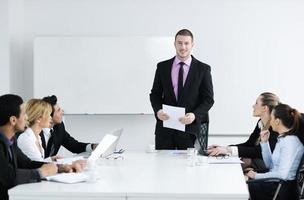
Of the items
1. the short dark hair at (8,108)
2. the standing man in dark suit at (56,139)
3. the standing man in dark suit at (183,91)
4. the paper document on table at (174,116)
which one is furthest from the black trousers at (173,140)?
the short dark hair at (8,108)

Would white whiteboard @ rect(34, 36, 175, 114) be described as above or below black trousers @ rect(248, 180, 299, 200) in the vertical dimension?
above

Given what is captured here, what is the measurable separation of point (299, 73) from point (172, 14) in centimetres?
183

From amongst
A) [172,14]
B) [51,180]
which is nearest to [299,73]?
[172,14]

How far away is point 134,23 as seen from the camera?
7074 millimetres

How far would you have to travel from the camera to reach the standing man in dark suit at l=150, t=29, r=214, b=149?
462cm

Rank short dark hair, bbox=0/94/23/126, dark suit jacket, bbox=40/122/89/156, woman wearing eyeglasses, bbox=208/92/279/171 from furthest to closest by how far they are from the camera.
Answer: dark suit jacket, bbox=40/122/89/156
woman wearing eyeglasses, bbox=208/92/279/171
short dark hair, bbox=0/94/23/126

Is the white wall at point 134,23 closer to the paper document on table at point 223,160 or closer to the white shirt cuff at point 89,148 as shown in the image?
the white shirt cuff at point 89,148

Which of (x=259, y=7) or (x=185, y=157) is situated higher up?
(x=259, y=7)

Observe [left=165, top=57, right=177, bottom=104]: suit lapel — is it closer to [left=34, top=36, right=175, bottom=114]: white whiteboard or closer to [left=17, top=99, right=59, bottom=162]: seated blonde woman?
[left=17, top=99, right=59, bottom=162]: seated blonde woman

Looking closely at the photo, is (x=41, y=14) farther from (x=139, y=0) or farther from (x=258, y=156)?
(x=258, y=156)

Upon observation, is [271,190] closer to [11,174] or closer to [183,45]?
[183,45]

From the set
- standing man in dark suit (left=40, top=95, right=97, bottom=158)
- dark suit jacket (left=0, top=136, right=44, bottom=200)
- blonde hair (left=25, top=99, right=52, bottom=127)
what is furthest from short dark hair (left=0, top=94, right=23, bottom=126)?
standing man in dark suit (left=40, top=95, right=97, bottom=158)

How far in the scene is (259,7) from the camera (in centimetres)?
694

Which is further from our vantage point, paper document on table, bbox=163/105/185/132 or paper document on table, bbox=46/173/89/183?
paper document on table, bbox=163/105/185/132
